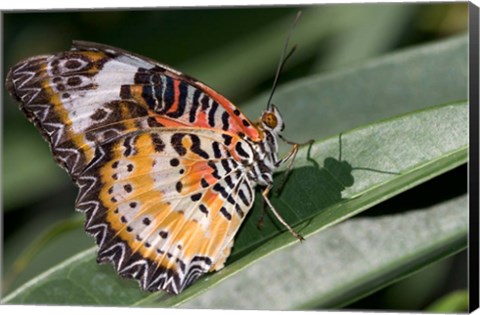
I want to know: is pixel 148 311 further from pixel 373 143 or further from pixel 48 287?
pixel 373 143

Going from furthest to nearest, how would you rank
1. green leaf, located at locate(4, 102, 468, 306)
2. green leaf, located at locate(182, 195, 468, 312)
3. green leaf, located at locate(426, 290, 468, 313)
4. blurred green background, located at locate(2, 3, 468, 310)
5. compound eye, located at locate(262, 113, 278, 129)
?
1. blurred green background, located at locate(2, 3, 468, 310)
2. compound eye, located at locate(262, 113, 278, 129)
3. green leaf, located at locate(182, 195, 468, 312)
4. green leaf, located at locate(426, 290, 468, 313)
5. green leaf, located at locate(4, 102, 468, 306)

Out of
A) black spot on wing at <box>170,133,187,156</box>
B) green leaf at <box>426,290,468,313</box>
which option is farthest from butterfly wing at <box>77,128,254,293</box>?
green leaf at <box>426,290,468,313</box>

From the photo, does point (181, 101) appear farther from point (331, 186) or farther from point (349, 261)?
point (349, 261)

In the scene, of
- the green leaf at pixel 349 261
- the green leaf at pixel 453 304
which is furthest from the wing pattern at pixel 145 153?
the green leaf at pixel 453 304

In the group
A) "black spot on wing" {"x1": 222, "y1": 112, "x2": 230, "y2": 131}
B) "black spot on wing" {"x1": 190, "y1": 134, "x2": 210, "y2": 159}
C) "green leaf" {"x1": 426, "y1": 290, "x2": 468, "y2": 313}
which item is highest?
"black spot on wing" {"x1": 222, "y1": 112, "x2": 230, "y2": 131}

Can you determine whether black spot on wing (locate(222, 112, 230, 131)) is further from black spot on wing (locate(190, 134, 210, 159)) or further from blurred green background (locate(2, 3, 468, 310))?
blurred green background (locate(2, 3, 468, 310))

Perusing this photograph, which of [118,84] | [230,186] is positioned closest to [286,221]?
[230,186]
